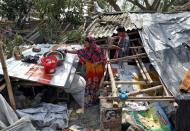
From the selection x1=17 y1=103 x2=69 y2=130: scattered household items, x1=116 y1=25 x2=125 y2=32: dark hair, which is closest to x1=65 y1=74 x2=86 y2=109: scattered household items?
x1=17 y1=103 x2=69 y2=130: scattered household items

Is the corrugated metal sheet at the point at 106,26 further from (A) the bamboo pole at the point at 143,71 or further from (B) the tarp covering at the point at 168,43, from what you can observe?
(A) the bamboo pole at the point at 143,71

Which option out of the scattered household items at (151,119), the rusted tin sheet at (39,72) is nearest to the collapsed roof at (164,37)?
the scattered household items at (151,119)

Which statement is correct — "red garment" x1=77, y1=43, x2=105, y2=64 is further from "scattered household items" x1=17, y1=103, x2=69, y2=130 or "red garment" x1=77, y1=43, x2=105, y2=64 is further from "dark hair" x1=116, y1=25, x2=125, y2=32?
"dark hair" x1=116, y1=25, x2=125, y2=32

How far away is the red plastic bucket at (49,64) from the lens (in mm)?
7367

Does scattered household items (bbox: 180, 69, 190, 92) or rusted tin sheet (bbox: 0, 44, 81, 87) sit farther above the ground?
rusted tin sheet (bbox: 0, 44, 81, 87)

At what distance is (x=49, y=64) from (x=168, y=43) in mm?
3452

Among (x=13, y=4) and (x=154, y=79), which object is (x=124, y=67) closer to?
(x=154, y=79)

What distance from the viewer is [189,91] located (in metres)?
6.32

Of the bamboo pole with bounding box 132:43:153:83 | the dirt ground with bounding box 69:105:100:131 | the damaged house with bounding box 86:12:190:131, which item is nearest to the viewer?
the damaged house with bounding box 86:12:190:131

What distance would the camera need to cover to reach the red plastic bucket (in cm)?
737

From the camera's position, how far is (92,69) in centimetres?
788

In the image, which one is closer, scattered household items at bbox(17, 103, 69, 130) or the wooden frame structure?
the wooden frame structure

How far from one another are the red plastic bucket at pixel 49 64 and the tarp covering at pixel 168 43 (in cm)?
243

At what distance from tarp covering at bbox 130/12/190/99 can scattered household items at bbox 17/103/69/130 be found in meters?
2.37
